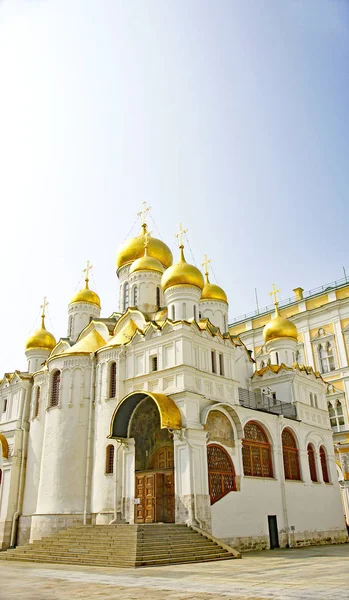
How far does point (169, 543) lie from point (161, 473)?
4161 millimetres

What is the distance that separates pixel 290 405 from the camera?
2425cm

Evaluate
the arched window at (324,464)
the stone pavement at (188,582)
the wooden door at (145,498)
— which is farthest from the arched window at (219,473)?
the arched window at (324,464)

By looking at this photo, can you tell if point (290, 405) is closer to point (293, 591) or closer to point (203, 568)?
point (203, 568)

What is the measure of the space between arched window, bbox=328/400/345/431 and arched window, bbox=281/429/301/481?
334 inches

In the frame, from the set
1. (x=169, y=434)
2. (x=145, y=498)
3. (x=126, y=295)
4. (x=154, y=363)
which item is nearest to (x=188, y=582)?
(x=145, y=498)

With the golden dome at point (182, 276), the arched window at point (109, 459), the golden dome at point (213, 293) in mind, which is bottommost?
the arched window at point (109, 459)

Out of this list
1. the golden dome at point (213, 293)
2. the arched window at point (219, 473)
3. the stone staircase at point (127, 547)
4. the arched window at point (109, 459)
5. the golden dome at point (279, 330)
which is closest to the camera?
the stone staircase at point (127, 547)

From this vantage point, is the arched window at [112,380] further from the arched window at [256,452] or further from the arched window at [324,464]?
the arched window at [324,464]

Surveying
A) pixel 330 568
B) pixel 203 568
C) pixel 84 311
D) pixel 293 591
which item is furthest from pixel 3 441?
pixel 293 591

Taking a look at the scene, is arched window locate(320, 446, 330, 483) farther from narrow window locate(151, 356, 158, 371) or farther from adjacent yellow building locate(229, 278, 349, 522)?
narrow window locate(151, 356, 158, 371)

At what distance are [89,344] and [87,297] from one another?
5522mm

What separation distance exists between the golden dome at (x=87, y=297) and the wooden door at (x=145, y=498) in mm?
11948

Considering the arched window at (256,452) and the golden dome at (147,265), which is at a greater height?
the golden dome at (147,265)

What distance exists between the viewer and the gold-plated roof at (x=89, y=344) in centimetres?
2262
